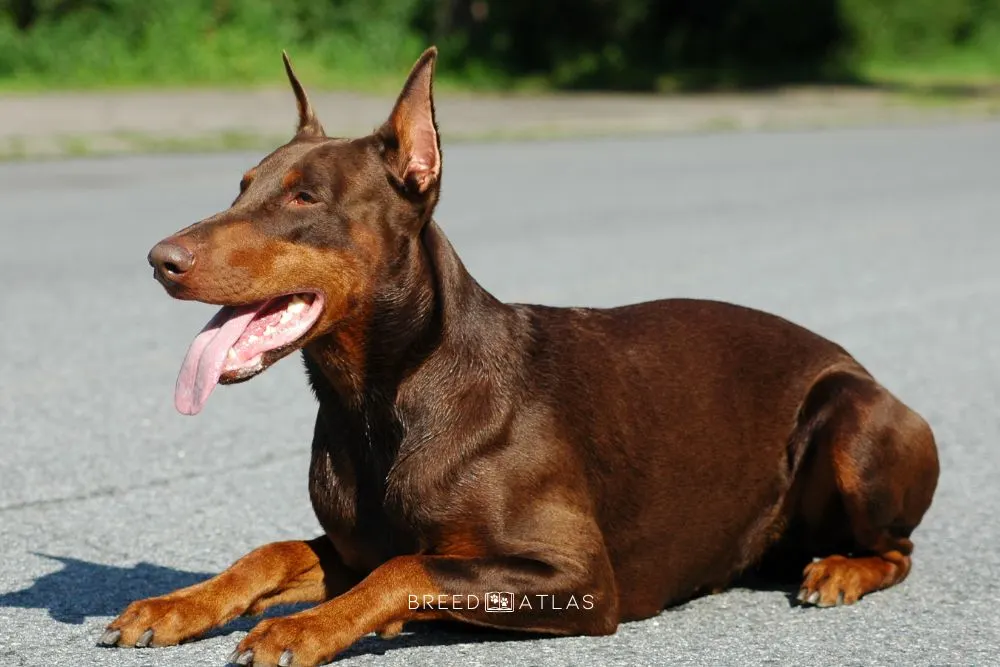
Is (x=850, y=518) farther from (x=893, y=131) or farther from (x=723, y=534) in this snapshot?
(x=893, y=131)

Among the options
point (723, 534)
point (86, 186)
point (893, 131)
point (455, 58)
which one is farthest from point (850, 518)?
point (455, 58)

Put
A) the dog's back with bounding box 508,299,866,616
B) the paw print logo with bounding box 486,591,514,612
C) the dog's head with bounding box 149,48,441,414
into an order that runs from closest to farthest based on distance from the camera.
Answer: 1. the dog's head with bounding box 149,48,441,414
2. the paw print logo with bounding box 486,591,514,612
3. the dog's back with bounding box 508,299,866,616

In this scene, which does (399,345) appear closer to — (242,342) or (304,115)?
(242,342)

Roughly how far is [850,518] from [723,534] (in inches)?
16.1

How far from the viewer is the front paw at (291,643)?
3695 millimetres

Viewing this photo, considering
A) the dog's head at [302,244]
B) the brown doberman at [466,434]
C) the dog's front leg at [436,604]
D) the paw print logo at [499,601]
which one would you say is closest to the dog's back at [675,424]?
the brown doberman at [466,434]

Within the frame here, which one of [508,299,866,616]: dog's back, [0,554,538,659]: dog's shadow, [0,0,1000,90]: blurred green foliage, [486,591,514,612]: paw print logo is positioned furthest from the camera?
[0,0,1000,90]: blurred green foliage

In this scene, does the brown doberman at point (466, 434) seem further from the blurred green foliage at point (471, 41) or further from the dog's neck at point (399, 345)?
the blurred green foliage at point (471, 41)

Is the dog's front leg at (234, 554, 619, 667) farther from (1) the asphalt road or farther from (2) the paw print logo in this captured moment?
(1) the asphalt road

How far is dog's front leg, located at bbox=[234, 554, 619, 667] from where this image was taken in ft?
12.3

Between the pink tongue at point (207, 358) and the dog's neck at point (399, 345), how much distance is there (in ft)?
Answer: 0.70

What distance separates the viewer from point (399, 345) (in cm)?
409

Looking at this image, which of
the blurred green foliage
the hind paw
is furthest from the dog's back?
the blurred green foliage

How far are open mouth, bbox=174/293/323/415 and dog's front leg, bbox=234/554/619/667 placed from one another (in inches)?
21.9
